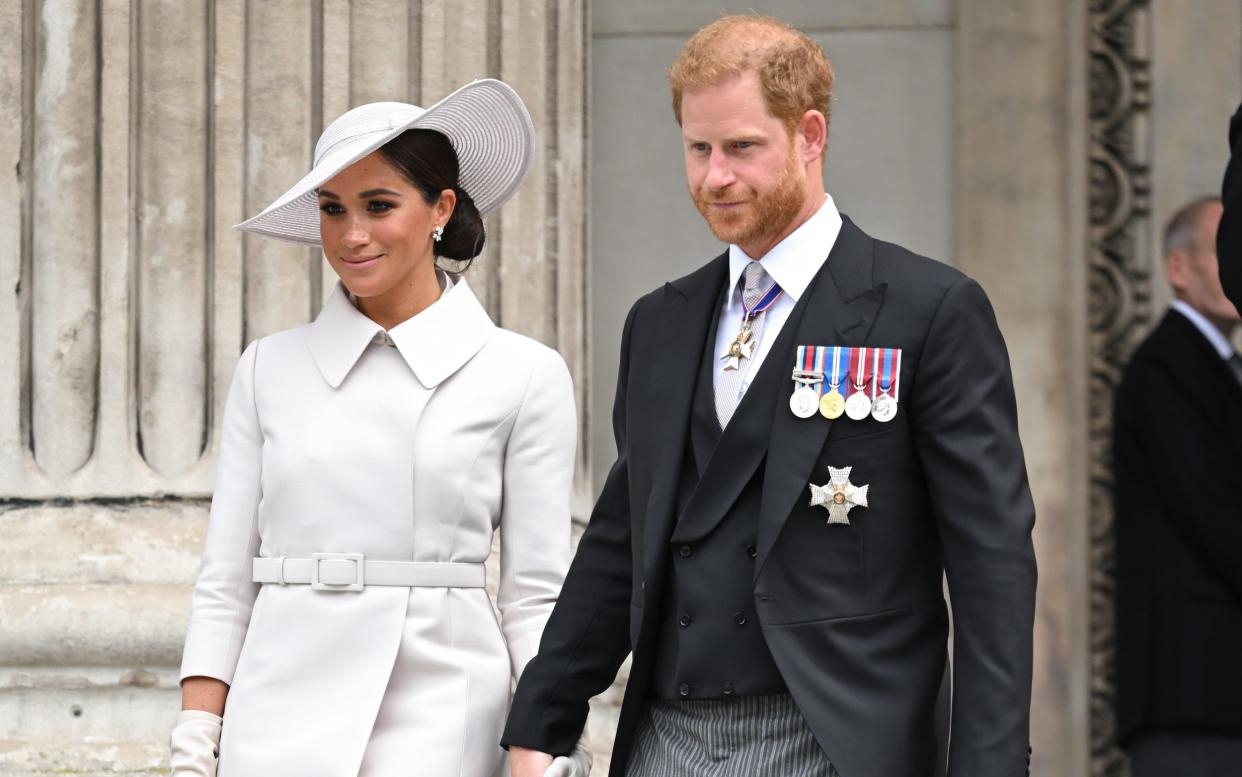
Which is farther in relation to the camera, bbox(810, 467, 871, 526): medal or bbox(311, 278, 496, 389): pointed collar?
bbox(311, 278, 496, 389): pointed collar

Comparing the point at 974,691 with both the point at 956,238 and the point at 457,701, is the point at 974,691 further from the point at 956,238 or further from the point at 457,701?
the point at 956,238

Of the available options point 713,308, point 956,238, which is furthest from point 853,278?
point 956,238

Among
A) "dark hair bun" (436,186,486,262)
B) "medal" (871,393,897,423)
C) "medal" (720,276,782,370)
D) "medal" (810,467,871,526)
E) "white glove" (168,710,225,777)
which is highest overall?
"dark hair bun" (436,186,486,262)

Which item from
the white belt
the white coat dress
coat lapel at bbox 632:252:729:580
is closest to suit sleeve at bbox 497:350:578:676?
the white coat dress

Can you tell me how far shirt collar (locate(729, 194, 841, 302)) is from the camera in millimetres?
2807

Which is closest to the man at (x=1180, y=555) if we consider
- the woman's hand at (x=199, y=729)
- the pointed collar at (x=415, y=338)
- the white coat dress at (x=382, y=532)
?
the white coat dress at (x=382, y=532)

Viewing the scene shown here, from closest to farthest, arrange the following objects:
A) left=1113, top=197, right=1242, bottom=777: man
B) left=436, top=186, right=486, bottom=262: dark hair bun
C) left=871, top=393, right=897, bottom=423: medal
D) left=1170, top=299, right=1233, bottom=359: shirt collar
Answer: left=871, top=393, right=897, bottom=423: medal → left=436, top=186, right=486, bottom=262: dark hair bun → left=1113, top=197, right=1242, bottom=777: man → left=1170, top=299, right=1233, bottom=359: shirt collar

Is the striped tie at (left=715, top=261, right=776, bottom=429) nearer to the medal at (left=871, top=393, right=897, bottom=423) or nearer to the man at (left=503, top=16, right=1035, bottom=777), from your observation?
the man at (left=503, top=16, right=1035, bottom=777)

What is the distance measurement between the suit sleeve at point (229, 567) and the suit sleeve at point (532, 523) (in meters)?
0.40

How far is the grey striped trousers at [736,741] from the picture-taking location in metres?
2.63

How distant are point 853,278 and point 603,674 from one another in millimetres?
694

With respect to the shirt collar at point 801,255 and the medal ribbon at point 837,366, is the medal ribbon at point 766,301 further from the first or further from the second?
the medal ribbon at point 837,366

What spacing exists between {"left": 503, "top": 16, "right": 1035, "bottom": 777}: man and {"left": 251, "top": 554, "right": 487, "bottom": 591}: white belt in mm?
441

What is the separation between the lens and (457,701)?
318cm
